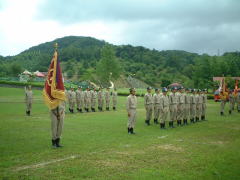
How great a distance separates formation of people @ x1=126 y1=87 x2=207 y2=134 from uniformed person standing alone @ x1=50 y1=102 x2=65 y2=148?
6503 mm

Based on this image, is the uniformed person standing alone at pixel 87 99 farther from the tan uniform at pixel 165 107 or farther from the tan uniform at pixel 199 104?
the tan uniform at pixel 165 107

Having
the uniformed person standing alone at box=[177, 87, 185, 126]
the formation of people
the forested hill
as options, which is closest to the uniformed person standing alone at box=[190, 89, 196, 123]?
the formation of people

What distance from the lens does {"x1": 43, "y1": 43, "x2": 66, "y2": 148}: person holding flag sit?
949 cm

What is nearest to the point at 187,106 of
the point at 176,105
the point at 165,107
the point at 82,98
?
the point at 176,105

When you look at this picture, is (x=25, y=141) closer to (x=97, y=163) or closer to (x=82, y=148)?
(x=82, y=148)

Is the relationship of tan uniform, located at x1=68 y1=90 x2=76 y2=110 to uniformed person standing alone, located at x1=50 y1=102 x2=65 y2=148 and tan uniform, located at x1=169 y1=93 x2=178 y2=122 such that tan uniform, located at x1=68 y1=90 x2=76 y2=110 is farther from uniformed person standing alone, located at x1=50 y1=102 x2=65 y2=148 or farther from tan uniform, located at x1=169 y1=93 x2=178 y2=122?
uniformed person standing alone, located at x1=50 y1=102 x2=65 y2=148

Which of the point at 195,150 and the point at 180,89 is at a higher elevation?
the point at 180,89

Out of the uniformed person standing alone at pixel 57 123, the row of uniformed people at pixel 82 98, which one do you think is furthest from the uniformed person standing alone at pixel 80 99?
the uniformed person standing alone at pixel 57 123

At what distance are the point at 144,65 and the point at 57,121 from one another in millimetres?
123687

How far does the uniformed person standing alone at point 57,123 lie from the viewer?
9.39 m

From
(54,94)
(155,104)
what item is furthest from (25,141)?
(155,104)

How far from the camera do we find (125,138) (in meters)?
11.1

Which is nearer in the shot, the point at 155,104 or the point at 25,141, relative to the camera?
the point at 25,141

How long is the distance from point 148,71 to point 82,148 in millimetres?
114422
